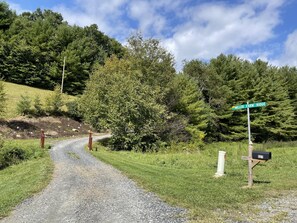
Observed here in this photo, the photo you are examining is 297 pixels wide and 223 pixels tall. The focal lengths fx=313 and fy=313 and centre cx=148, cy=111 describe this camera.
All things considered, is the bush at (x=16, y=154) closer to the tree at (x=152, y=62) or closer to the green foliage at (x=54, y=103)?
the tree at (x=152, y=62)

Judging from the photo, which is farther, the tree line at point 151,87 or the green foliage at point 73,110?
the green foliage at point 73,110

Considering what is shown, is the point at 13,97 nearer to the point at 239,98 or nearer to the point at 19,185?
the point at 239,98

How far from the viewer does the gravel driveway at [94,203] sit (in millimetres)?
6934

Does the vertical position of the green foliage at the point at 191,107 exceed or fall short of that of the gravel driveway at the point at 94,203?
it exceeds it

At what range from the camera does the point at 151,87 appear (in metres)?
30.6

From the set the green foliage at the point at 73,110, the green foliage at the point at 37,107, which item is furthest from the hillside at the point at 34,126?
the green foliage at the point at 73,110

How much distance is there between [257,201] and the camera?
332 inches

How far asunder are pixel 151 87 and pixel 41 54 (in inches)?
1472

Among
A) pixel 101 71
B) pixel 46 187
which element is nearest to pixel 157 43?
pixel 101 71

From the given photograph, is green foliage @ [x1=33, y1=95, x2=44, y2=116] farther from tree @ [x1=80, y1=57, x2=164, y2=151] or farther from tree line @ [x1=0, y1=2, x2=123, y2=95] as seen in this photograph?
tree line @ [x1=0, y1=2, x2=123, y2=95]

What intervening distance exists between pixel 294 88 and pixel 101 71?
3981 cm

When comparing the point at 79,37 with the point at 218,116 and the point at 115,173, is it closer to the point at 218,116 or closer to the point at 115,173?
the point at 218,116

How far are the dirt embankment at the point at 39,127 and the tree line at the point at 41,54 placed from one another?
944 inches

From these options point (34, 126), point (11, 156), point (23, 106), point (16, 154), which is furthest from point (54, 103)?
point (11, 156)
